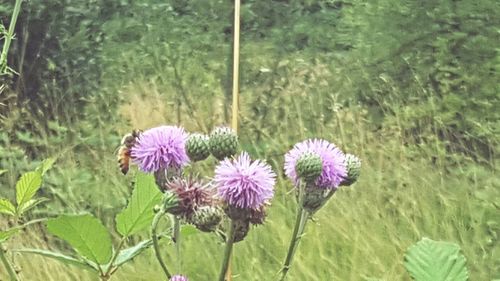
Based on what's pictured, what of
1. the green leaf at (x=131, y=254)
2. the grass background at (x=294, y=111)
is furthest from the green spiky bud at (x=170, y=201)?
the grass background at (x=294, y=111)

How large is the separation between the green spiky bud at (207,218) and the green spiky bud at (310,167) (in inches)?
2.5

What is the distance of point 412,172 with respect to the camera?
5.40ft

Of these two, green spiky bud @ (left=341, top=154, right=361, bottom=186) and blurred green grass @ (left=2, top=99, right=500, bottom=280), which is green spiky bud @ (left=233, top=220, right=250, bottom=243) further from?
blurred green grass @ (left=2, top=99, right=500, bottom=280)

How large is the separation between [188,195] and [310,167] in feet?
0.27

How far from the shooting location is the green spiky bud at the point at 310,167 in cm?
64

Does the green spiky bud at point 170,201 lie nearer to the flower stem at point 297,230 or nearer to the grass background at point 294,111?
the flower stem at point 297,230

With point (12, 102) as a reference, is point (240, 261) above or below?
below

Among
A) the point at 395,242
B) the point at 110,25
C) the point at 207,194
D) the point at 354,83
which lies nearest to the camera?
the point at 207,194

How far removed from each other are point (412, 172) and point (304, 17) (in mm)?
Result: 372

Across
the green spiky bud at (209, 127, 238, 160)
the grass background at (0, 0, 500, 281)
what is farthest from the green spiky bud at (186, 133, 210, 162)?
the grass background at (0, 0, 500, 281)

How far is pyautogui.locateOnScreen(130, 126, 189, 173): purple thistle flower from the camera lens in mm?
658

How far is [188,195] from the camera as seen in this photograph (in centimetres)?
62

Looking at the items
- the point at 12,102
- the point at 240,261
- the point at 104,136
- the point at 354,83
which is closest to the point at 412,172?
the point at 354,83

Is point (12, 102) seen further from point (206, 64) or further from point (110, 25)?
point (206, 64)
